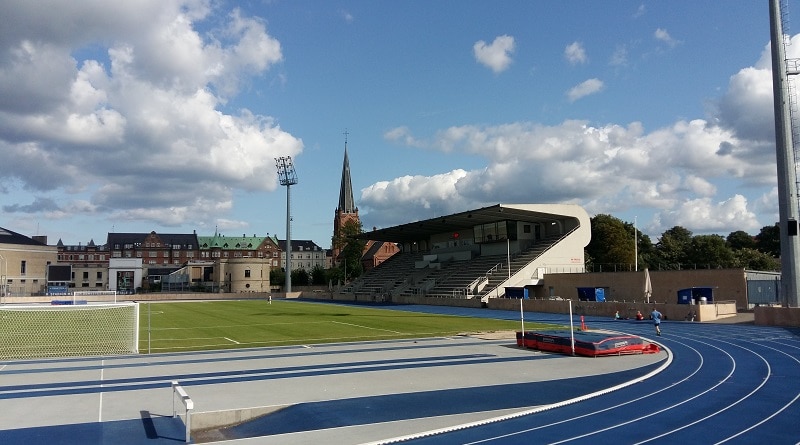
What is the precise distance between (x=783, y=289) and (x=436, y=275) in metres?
44.9

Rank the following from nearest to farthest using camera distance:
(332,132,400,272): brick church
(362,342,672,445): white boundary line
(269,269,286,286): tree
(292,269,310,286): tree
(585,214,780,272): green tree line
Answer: (362,342,672,445): white boundary line → (585,214,780,272): green tree line → (292,269,310,286): tree → (269,269,286,286): tree → (332,132,400,272): brick church

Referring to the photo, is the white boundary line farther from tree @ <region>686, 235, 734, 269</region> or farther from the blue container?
tree @ <region>686, 235, 734, 269</region>

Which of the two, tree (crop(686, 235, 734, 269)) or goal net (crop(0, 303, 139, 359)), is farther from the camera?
tree (crop(686, 235, 734, 269))

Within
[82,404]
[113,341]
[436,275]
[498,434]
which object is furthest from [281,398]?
[436,275]

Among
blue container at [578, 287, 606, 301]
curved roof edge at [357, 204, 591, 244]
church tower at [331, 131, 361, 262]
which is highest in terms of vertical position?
church tower at [331, 131, 361, 262]

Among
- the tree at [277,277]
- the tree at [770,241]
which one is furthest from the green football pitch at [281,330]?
the tree at [277,277]

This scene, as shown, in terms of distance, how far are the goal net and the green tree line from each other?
193 feet

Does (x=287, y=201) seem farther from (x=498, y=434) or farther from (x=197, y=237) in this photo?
(x=197, y=237)

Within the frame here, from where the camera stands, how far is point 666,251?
3381 inches

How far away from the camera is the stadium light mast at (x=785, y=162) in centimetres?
3094

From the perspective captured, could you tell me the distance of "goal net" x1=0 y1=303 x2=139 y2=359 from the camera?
2442cm

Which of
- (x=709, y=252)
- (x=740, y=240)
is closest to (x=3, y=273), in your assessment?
(x=709, y=252)

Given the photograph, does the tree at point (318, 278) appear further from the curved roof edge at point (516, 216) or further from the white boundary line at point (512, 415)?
the white boundary line at point (512, 415)

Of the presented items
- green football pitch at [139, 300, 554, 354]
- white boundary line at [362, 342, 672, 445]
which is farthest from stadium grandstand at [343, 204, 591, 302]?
white boundary line at [362, 342, 672, 445]
